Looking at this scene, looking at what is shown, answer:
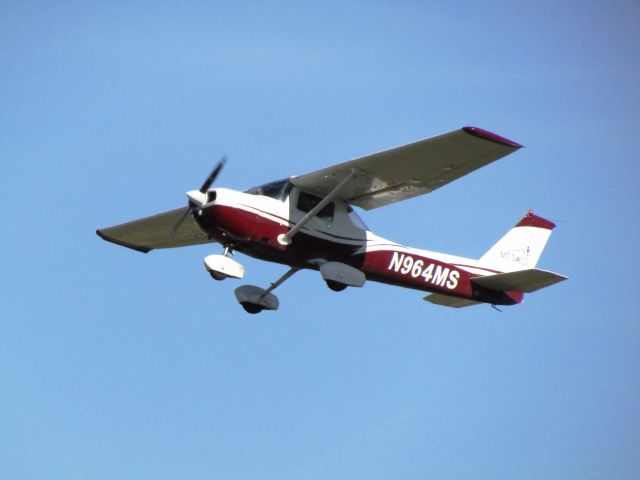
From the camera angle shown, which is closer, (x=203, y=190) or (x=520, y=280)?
(x=203, y=190)

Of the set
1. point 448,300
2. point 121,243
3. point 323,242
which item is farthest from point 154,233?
point 448,300

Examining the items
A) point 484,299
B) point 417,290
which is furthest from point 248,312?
point 484,299

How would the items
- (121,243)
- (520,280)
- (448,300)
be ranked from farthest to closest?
(121,243)
(448,300)
(520,280)

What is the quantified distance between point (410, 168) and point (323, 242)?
1854mm

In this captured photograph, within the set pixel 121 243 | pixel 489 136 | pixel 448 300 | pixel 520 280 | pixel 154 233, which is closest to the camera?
pixel 489 136

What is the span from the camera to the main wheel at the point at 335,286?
16.7 meters

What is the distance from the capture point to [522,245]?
20.0 meters

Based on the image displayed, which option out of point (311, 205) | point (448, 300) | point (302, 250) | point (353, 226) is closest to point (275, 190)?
point (311, 205)

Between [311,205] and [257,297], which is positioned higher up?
[311,205]

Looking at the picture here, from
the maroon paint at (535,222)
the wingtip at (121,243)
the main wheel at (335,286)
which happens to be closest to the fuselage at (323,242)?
the main wheel at (335,286)

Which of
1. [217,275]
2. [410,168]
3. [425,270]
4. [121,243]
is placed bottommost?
[217,275]

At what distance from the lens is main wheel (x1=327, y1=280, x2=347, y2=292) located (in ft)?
54.7

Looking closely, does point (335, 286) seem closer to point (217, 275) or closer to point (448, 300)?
point (217, 275)

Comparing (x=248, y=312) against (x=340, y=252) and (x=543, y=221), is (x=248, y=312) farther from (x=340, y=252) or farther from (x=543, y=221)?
(x=543, y=221)
